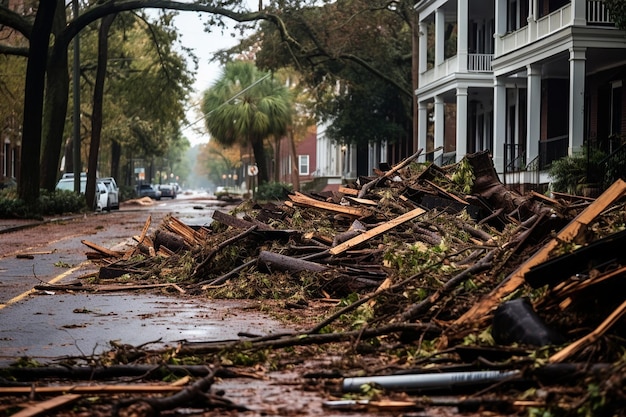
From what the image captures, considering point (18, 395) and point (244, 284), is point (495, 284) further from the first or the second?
point (244, 284)

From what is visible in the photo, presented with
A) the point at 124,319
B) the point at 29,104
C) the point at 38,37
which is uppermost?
the point at 38,37

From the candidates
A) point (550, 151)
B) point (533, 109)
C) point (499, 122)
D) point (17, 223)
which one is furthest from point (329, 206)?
point (499, 122)

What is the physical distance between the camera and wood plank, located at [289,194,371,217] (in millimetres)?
16031

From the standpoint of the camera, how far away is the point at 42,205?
40.3m

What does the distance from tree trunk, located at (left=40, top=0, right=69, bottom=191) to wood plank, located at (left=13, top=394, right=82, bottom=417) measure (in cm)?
3885

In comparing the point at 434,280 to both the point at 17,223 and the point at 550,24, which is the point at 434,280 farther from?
the point at 17,223

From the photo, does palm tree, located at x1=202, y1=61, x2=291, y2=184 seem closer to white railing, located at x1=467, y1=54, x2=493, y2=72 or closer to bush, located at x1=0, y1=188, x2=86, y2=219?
bush, located at x1=0, y1=188, x2=86, y2=219

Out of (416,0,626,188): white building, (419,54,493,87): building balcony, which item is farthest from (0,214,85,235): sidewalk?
(419,54,493,87): building balcony

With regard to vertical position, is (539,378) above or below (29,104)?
below

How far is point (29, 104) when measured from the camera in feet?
123

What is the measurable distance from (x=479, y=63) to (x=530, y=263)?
33.0 m

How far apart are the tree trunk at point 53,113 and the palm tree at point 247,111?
80.6 feet

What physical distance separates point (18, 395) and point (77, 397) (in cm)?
54

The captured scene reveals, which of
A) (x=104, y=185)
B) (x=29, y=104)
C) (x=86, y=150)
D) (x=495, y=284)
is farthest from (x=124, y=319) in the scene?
(x=86, y=150)
